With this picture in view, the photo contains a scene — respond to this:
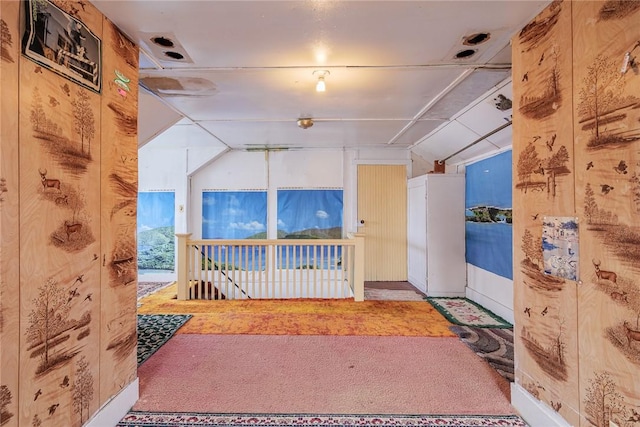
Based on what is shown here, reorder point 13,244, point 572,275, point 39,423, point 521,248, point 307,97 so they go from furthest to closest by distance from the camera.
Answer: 1. point 307,97
2. point 521,248
3. point 572,275
4. point 39,423
5. point 13,244

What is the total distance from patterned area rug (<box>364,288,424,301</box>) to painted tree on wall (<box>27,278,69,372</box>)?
11.6 ft

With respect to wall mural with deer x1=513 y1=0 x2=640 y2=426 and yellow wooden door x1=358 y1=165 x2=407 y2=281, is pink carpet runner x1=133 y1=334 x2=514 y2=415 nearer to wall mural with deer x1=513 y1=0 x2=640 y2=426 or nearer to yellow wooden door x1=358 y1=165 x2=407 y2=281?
wall mural with deer x1=513 y1=0 x2=640 y2=426

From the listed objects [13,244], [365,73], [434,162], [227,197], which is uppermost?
[365,73]

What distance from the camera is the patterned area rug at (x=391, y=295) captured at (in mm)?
4188

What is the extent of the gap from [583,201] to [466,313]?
2558mm

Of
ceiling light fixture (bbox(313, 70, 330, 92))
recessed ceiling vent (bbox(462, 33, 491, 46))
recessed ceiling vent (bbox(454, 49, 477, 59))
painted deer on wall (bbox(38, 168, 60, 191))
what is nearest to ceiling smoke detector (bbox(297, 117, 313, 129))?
ceiling light fixture (bbox(313, 70, 330, 92))

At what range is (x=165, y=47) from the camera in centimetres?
203

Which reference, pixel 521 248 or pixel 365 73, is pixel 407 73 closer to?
pixel 365 73

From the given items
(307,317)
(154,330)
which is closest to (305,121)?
(307,317)

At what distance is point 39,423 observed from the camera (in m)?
1.30

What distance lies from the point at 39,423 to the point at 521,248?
2.73 m

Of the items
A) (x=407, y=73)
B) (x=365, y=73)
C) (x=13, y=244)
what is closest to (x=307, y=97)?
(x=365, y=73)

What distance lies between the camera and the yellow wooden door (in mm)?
5211

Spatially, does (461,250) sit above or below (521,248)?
below
